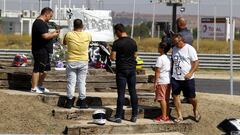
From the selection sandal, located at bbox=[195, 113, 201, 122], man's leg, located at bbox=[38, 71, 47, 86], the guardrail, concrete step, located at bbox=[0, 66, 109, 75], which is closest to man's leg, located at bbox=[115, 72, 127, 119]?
sandal, located at bbox=[195, 113, 201, 122]

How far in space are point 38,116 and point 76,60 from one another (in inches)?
51.0

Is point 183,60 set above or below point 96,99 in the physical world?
above

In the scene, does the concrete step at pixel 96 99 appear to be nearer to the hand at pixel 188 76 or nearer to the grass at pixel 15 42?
the hand at pixel 188 76

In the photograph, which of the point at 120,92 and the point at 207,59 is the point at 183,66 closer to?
the point at 120,92

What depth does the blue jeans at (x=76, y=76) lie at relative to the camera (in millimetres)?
11352

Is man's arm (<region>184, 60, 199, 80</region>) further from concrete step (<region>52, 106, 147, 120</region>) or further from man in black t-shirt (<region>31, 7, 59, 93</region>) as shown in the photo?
man in black t-shirt (<region>31, 7, 59, 93</region>)

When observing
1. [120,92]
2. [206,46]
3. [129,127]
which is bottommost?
[129,127]

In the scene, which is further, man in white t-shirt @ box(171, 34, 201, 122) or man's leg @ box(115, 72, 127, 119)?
man in white t-shirt @ box(171, 34, 201, 122)

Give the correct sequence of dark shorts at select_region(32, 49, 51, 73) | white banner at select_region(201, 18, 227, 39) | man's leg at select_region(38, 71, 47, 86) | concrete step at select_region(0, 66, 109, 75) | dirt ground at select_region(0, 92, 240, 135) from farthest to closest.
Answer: white banner at select_region(201, 18, 227, 39), concrete step at select_region(0, 66, 109, 75), man's leg at select_region(38, 71, 47, 86), dark shorts at select_region(32, 49, 51, 73), dirt ground at select_region(0, 92, 240, 135)

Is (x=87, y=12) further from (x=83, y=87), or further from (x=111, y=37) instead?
(x=83, y=87)

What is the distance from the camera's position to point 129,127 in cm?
1071

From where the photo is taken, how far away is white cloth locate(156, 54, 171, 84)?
11352 millimetres

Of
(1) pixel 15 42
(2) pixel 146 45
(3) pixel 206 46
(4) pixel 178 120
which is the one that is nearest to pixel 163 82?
(4) pixel 178 120

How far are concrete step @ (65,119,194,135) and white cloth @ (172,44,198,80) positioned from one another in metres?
0.92
